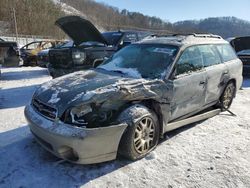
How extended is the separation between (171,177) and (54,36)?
45.0 m

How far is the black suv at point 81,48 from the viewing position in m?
7.14

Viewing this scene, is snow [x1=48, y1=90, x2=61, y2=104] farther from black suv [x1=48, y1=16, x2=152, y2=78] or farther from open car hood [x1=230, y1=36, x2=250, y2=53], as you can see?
open car hood [x1=230, y1=36, x2=250, y2=53]

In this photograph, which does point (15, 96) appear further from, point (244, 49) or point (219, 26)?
point (219, 26)

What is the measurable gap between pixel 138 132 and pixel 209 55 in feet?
7.90

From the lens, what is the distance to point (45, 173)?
3.13 m

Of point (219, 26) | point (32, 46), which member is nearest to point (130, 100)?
point (32, 46)

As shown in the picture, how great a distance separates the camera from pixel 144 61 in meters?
4.29

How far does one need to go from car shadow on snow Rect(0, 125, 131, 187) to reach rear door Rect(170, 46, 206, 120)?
125cm

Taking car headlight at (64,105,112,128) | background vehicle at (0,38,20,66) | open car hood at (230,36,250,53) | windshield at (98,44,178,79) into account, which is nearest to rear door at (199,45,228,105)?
windshield at (98,44,178,79)

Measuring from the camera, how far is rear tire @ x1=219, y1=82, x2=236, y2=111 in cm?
536

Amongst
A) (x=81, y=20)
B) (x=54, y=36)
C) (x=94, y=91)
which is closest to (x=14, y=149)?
(x=94, y=91)

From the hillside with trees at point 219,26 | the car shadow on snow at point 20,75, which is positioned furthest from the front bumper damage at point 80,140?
the hillside with trees at point 219,26

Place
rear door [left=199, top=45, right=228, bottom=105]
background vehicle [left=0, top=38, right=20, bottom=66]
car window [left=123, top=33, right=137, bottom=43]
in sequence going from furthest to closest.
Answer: background vehicle [left=0, top=38, right=20, bottom=66] → car window [left=123, top=33, right=137, bottom=43] → rear door [left=199, top=45, right=228, bottom=105]

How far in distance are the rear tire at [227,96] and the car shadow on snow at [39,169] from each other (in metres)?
2.84
